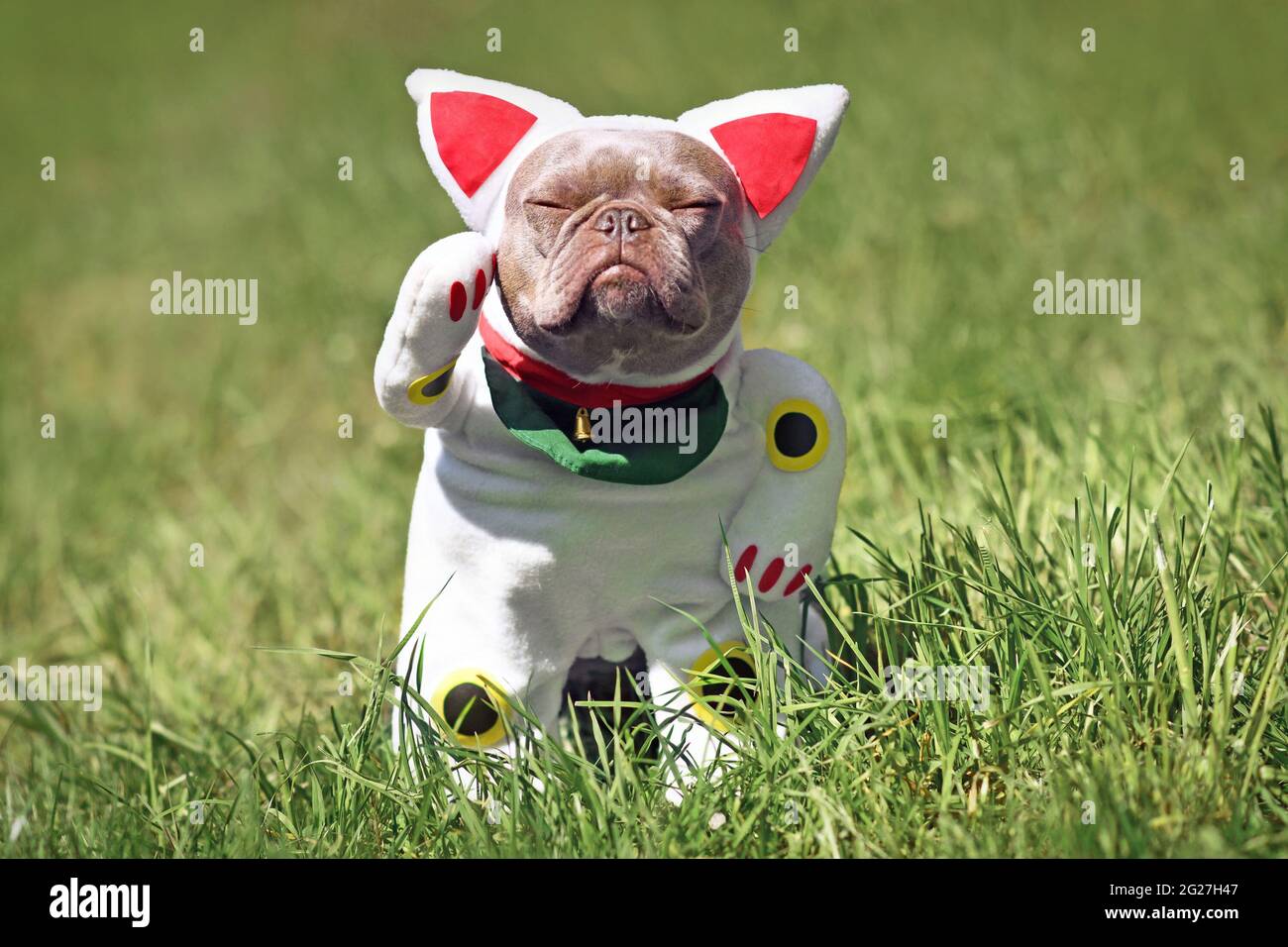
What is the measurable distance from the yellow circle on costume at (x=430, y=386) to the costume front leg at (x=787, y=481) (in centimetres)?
49

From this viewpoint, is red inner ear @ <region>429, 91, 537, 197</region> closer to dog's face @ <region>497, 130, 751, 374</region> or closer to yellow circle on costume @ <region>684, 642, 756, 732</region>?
dog's face @ <region>497, 130, 751, 374</region>

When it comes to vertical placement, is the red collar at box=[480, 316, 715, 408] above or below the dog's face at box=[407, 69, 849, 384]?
below

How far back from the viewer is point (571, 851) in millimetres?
1960

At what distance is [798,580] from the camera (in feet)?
7.37

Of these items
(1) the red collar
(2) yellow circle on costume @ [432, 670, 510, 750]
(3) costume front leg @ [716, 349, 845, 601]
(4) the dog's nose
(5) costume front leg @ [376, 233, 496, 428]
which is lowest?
(2) yellow circle on costume @ [432, 670, 510, 750]

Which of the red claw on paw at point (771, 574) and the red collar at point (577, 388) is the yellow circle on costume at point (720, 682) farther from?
the red collar at point (577, 388)

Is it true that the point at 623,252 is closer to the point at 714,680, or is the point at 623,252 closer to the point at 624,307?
the point at 624,307

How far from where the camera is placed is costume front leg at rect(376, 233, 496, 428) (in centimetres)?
198

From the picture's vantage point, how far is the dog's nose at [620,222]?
1.98 meters

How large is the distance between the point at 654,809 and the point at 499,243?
0.88 meters

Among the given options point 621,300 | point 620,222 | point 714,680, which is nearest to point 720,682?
point 714,680

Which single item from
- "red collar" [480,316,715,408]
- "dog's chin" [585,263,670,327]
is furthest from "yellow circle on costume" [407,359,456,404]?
"dog's chin" [585,263,670,327]

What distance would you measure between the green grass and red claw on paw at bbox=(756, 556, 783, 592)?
0.46 feet
